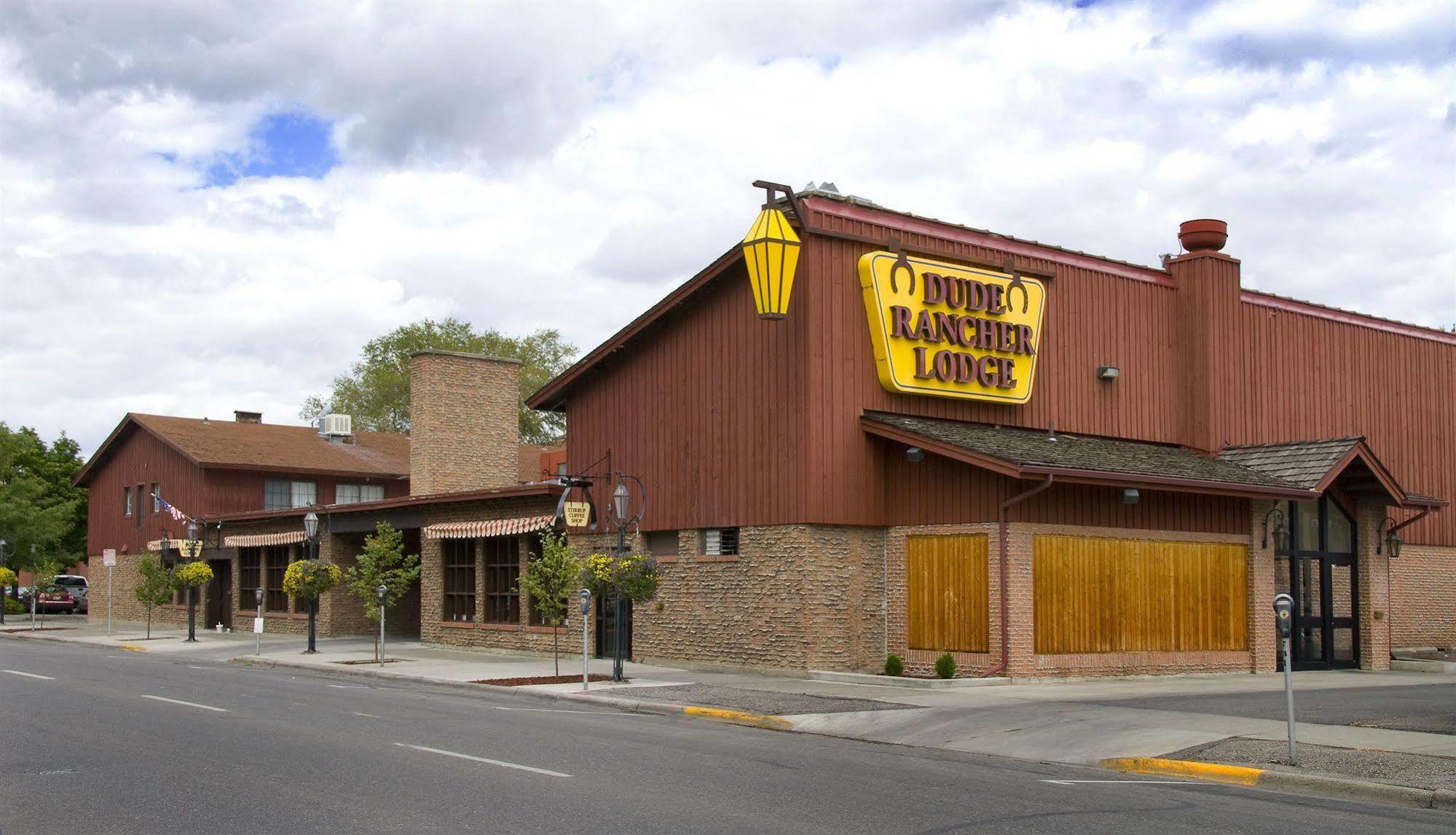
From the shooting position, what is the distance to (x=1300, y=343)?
30594 millimetres

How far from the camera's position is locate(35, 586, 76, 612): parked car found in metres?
57.5

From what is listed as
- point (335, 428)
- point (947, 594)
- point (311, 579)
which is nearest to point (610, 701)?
point (947, 594)

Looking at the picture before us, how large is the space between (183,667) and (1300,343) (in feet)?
79.9

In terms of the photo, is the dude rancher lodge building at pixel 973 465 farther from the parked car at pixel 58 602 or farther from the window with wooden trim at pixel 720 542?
the parked car at pixel 58 602

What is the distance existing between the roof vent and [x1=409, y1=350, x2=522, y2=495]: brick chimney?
50.4 ft

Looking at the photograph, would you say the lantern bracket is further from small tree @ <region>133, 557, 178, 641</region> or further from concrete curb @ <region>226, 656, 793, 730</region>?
small tree @ <region>133, 557, 178, 641</region>

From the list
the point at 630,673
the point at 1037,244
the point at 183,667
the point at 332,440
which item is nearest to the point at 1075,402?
the point at 1037,244

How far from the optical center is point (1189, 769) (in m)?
12.8

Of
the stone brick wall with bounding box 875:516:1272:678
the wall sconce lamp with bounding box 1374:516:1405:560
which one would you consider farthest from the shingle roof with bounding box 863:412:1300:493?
the wall sconce lamp with bounding box 1374:516:1405:560

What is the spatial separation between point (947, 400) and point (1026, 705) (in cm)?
804

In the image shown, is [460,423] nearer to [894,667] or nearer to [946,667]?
[894,667]

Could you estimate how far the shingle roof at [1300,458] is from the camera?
2511cm

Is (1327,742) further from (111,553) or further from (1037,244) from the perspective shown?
(111,553)

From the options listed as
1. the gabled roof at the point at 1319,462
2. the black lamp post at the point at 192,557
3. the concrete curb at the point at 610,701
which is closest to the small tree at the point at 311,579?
the concrete curb at the point at 610,701
